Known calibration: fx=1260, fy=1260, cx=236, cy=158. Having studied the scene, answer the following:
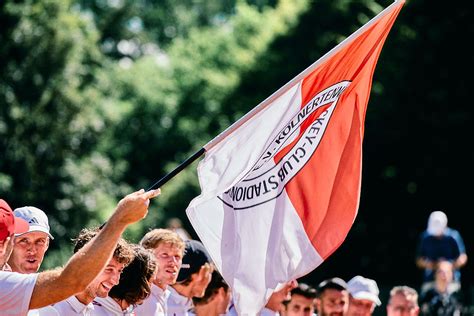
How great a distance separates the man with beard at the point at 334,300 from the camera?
11.0 meters

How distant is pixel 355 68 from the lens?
322 inches

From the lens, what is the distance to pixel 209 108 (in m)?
52.8

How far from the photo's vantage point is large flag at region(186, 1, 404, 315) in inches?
302

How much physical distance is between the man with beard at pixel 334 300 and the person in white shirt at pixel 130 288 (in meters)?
3.75

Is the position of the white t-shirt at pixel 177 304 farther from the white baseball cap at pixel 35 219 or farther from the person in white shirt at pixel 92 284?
the person in white shirt at pixel 92 284

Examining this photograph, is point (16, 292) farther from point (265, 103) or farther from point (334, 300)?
point (334, 300)

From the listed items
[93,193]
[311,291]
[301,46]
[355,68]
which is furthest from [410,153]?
[355,68]

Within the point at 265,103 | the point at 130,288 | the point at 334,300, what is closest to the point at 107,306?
the point at 130,288

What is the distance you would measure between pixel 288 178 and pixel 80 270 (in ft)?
9.31

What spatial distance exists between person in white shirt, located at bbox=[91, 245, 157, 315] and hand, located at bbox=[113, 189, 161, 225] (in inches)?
76.9

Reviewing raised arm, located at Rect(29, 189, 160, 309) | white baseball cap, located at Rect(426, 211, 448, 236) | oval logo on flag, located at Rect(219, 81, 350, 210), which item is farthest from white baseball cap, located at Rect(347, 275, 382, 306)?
white baseball cap, located at Rect(426, 211, 448, 236)

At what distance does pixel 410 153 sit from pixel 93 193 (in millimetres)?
13376

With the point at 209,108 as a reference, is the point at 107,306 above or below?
above

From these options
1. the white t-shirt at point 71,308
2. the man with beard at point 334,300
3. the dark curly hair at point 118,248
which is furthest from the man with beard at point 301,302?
the white t-shirt at point 71,308
